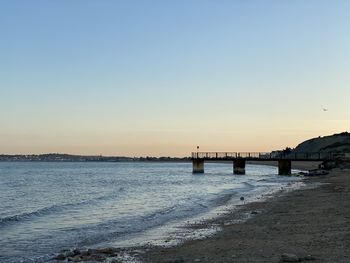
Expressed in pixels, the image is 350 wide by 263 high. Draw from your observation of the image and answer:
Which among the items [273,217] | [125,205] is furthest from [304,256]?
[125,205]

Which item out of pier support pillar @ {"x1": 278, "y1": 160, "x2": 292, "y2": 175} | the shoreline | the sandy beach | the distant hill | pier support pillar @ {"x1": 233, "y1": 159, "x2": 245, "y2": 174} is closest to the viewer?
the sandy beach

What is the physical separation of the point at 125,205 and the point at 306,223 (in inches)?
621

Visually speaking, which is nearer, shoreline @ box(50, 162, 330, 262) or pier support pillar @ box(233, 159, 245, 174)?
shoreline @ box(50, 162, 330, 262)

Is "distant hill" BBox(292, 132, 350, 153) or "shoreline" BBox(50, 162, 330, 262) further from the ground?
"distant hill" BBox(292, 132, 350, 153)

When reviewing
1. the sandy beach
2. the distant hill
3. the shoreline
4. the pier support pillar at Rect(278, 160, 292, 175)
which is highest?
the distant hill

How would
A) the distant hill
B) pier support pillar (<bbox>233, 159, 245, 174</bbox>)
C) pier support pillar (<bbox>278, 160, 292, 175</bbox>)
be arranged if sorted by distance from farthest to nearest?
the distant hill, pier support pillar (<bbox>233, 159, 245, 174</bbox>), pier support pillar (<bbox>278, 160, 292, 175</bbox>)

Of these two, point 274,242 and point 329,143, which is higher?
point 329,143

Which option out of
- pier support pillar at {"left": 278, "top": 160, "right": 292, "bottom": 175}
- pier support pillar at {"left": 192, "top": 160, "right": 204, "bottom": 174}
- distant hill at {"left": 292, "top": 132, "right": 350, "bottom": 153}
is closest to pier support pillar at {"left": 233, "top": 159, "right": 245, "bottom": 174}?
pier support pillar at {"left": 192, "top": 160, "right": 204, "bottom": 174}

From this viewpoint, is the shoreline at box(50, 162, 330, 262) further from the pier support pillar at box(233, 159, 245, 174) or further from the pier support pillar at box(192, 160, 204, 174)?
the pier support pillar at box(192, 160, 204, 174)

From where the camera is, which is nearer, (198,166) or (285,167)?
(285,167)

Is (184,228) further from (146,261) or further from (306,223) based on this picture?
(146,261)

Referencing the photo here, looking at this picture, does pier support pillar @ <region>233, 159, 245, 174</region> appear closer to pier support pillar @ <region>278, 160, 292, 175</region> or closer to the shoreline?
pier support pillar @ <region>278, 160, 292, 175</region>

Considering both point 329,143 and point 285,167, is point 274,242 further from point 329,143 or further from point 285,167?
point 329,143

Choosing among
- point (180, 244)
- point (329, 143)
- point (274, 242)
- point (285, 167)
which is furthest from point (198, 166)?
point (329, 143)
